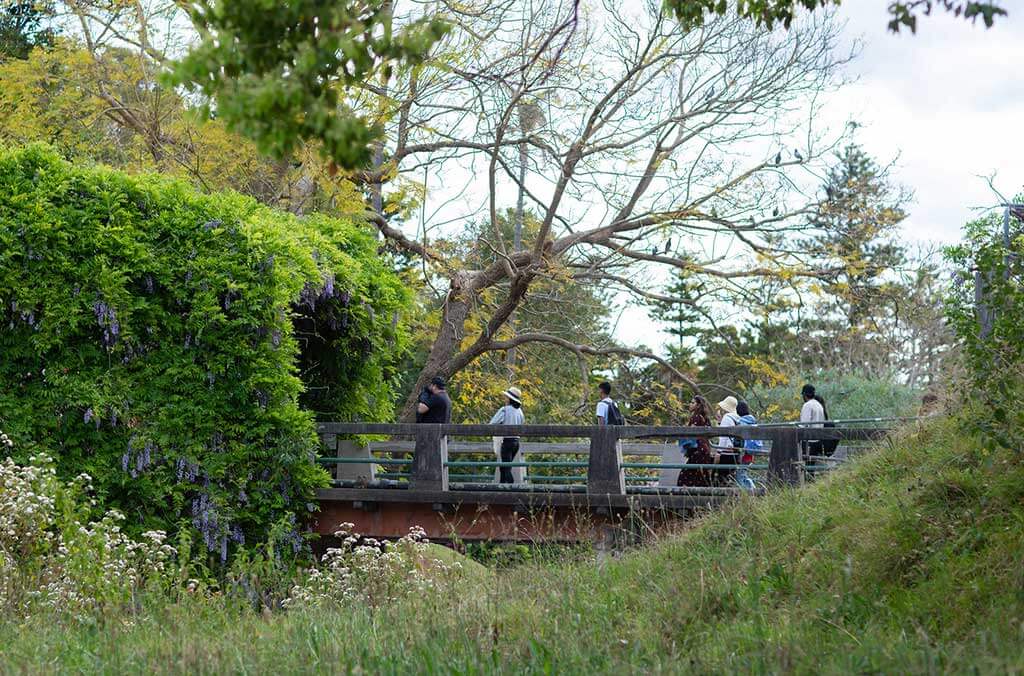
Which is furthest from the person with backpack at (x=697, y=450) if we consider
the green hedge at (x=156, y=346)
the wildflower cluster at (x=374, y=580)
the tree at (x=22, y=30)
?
the tree at (x=22, y=30)

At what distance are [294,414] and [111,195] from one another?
3.57m

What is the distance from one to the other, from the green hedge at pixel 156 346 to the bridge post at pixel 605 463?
3.73 meters

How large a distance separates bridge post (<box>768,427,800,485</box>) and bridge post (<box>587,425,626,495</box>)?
192 cm

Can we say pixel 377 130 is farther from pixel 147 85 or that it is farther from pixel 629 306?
pixel 629 306

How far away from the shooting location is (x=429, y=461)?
15.7 m

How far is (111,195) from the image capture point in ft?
48.5

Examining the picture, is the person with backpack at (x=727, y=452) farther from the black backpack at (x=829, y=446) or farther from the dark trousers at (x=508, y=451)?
the dark trousers at (x=508, y=451)

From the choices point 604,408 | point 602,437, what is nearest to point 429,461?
point 602,437

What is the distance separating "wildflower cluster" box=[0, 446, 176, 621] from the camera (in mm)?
9711

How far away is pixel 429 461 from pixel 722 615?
320 inches

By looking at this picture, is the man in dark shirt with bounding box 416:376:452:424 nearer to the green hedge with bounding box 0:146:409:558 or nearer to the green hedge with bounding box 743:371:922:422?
the green hedge with bounding box 0:146:409:558

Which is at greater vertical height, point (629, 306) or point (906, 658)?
point (629, 306)

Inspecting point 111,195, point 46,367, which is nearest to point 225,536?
point 46,367

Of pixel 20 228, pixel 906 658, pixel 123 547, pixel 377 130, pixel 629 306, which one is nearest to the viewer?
pixel 377 130
